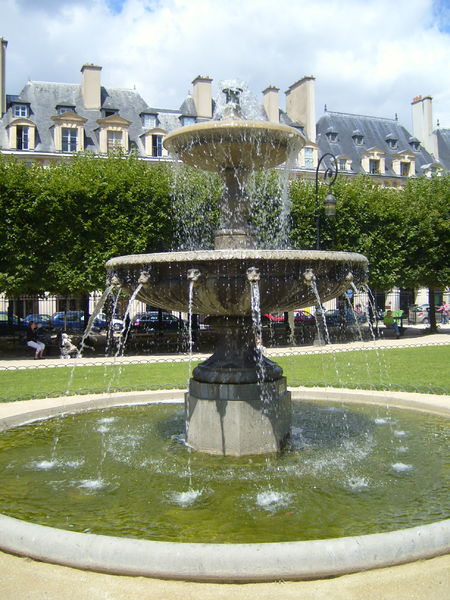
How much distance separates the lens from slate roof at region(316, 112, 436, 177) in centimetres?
5053

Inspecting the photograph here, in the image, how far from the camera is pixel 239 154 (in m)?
7.70

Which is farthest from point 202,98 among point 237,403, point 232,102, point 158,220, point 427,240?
point 237,403

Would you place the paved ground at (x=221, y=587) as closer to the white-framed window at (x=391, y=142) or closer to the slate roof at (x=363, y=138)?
the slate roof at (x=363, y=138)

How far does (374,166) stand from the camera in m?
51.2

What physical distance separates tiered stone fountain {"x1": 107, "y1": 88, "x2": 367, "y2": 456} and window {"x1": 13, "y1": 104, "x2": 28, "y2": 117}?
1472 inches

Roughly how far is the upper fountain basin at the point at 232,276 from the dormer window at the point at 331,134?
45.8 m

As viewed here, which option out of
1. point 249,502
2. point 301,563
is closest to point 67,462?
point 249,502

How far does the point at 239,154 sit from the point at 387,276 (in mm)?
21120

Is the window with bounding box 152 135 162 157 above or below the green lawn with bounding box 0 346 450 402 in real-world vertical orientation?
above

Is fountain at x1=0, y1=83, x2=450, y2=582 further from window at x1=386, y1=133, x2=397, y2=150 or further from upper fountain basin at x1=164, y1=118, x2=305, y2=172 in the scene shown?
window at x1=386, y1=133, x2=397, y2=150

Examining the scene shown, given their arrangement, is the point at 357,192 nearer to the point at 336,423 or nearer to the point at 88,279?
the point at 88,279

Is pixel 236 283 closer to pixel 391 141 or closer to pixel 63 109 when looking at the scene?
pixel 63 109

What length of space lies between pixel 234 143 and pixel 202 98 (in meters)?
40.2

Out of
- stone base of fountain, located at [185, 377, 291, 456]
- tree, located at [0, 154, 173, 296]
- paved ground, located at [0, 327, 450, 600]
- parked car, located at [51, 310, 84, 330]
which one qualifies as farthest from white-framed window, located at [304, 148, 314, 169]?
paved ground, located at [0, 327, 450, 600]
